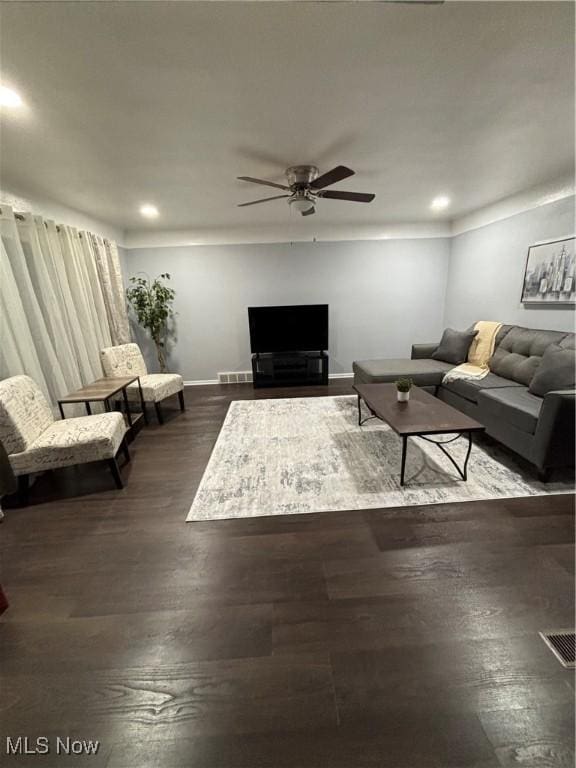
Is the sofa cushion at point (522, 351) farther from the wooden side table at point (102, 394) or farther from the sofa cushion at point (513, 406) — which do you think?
the wooden side table at point (102, 394)

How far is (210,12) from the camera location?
104 centimetres

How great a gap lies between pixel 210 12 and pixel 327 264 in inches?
150

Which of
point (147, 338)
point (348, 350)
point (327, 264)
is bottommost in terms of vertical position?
point (348, 350)

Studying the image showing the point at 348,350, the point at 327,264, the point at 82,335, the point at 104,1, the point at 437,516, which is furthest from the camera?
the point at 348,350

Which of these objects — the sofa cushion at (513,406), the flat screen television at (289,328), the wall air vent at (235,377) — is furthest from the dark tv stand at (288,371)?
the sofa cushion at (513,406)

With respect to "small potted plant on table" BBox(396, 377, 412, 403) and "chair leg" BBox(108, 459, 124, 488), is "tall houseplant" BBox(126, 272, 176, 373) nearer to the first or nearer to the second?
"chair leg" BBox(108, 459, 124, 488)

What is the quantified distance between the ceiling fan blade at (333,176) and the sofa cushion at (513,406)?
83.6 inches

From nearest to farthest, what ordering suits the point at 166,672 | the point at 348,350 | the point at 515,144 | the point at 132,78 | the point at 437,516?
the point at 166,672 < the point at 132,78 < the point at 437,516 < the point at 515,144 < the point at 348,350

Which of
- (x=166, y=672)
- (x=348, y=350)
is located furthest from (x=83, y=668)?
(x=348, y=350)

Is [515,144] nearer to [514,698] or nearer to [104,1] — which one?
[104,1]

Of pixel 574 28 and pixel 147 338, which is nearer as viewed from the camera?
pixel 574 28

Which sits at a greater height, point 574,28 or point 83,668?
point 574,28

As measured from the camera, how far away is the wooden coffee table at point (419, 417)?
6.66ft

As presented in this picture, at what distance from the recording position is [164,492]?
7.25 ft
